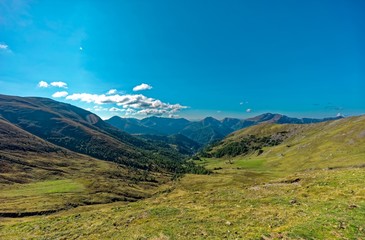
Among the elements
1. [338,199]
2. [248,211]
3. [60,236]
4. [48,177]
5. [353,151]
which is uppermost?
[353,151]

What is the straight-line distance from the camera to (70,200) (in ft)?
407

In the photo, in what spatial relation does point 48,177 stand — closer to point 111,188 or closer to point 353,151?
point 111,188

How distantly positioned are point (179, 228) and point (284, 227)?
12252mm

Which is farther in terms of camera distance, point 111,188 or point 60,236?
point 111,188

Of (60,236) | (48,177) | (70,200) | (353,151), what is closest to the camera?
(60,236)

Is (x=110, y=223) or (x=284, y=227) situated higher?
(x=284, y=227)

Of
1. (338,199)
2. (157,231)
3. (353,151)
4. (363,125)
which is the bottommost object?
(157,231)

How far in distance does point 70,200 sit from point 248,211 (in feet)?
365

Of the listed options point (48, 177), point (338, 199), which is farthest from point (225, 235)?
point (48, 177)

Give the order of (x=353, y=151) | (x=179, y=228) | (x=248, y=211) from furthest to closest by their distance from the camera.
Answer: (x=353, y=151) < (x=248, y=211) < (x=179, y=228)

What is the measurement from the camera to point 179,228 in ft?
105

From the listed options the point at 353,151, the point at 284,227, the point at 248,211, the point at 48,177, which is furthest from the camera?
the point at 48,177

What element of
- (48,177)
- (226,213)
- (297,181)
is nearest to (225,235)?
(226,213)

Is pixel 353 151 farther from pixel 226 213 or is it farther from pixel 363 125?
pixel 226 213
